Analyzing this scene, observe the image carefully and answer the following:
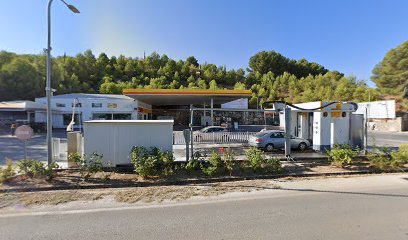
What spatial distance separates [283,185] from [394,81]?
166 feet

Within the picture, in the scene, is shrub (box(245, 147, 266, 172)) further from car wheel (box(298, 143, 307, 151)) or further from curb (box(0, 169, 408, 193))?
car wheel (box(298, 143, 307, 151))

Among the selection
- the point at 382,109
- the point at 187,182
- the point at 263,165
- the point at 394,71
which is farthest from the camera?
the point at 394,71

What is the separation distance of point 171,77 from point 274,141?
70696 mm

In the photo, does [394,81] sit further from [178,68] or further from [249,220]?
[178,68]

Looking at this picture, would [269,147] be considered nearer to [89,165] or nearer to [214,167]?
[214,167]

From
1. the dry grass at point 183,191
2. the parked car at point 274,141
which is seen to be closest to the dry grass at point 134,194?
the dry grass at point 183,191

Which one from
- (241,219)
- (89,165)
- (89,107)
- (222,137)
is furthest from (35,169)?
(89,107)

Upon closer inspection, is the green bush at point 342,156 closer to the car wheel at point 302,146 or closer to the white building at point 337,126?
the white building at point 337,126

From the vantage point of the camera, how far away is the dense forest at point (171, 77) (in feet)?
139

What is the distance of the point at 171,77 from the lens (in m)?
81.2

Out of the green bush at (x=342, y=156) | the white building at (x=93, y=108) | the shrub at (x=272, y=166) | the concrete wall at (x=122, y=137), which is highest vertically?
the white building at (x=93, y=108)

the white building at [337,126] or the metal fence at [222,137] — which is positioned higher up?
the white building at [337,126]

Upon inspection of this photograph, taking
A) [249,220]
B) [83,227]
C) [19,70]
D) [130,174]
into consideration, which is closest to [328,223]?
[249,220]

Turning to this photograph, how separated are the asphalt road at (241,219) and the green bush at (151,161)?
2349 millimetres
